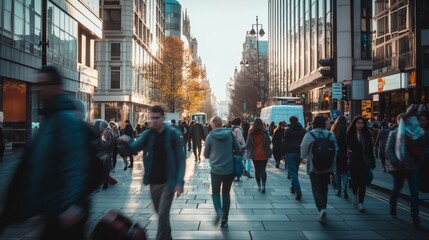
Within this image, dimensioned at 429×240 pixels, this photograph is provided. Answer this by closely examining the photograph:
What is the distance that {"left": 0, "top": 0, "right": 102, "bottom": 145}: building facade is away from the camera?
71.8 ft

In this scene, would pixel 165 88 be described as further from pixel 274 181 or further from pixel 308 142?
pixel 308 142

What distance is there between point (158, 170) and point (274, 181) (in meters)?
8.28

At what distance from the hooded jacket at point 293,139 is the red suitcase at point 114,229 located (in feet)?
23.3

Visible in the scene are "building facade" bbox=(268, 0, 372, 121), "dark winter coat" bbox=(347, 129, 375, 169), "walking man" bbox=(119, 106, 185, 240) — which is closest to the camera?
"walking man" bbox=(119, 106, 185, 240)

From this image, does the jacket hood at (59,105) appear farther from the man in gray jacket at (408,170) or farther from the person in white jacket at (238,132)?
the person in white jacket at (238,132)

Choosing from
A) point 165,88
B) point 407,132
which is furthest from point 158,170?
point 165,88

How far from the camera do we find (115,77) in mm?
50344

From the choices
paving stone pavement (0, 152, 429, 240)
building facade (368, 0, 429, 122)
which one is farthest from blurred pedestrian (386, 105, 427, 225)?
building facade (368, 0, 429, 122)

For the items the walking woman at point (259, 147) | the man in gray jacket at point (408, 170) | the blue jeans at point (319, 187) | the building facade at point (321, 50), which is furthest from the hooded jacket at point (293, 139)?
the building facade at point (321, 50)

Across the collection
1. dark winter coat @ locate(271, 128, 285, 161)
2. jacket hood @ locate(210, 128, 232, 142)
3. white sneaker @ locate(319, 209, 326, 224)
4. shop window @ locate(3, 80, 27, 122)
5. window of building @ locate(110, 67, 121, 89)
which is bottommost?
white sneaker @ locate(319, 209, 326, 224)

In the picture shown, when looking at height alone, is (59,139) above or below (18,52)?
below

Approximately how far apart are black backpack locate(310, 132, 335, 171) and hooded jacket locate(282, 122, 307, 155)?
2632mm

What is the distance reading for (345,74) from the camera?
123ft

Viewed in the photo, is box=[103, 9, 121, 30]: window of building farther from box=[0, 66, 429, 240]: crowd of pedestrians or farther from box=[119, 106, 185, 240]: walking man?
box=[119, 106, 185, 240]: walking man
